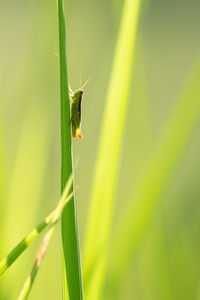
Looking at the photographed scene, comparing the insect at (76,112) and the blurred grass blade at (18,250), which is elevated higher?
the insect at (76,112)

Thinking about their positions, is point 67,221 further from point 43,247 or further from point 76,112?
point 76,112

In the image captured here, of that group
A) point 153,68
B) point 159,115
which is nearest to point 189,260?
point 159,115

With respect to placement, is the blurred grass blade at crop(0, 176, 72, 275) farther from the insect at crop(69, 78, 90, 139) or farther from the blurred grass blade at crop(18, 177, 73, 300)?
the insect at crop(69, 78, 90, 139)

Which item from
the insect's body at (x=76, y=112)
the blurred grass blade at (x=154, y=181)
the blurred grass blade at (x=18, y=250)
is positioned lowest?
the blurred grass blade at (x=154, y=181)

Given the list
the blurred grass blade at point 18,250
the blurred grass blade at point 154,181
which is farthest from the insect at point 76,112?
the blurred grass blade at point 18,250

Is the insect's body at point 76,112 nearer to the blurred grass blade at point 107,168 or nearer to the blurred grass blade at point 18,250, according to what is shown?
the blurred grass blade at point 107,168

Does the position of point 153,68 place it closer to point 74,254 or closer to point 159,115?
point 159,115

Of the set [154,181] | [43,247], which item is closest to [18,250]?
[43,247]
